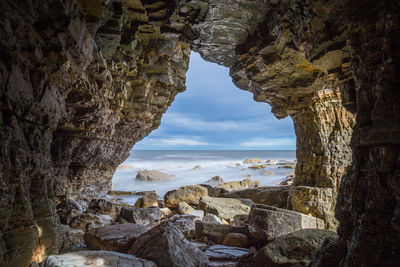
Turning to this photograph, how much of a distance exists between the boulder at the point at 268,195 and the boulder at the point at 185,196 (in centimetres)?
143

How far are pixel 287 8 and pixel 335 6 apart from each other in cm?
140

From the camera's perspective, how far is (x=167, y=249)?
268 cm

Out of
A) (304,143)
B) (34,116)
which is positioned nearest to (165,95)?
(304,143)

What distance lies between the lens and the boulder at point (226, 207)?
236 inches

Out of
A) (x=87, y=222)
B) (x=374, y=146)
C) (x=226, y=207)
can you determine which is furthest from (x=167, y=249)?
(x=226, y=207)

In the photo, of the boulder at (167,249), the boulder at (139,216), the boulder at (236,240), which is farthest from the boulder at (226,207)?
the boulder at (167,249)

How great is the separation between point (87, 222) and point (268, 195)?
19.1ft

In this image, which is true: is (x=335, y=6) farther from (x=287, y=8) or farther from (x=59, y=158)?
(x=59, y=158)

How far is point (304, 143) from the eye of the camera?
20.1ft

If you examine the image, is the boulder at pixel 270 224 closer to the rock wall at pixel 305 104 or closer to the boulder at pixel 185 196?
the rock wall at pixel 305 104

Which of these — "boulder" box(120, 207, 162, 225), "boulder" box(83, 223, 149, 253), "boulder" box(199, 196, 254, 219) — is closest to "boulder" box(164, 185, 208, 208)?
"boulder" box(199, 196, 254, 219)

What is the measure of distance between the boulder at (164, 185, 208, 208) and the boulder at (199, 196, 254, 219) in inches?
65.0

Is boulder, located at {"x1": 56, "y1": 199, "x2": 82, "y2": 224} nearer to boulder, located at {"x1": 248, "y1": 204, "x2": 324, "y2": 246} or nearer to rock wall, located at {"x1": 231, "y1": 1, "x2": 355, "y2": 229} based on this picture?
boulder, located at {"x1": 248, "y1": 204, "x2": 324, "y2": 246}

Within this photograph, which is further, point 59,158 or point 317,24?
point 59,158
